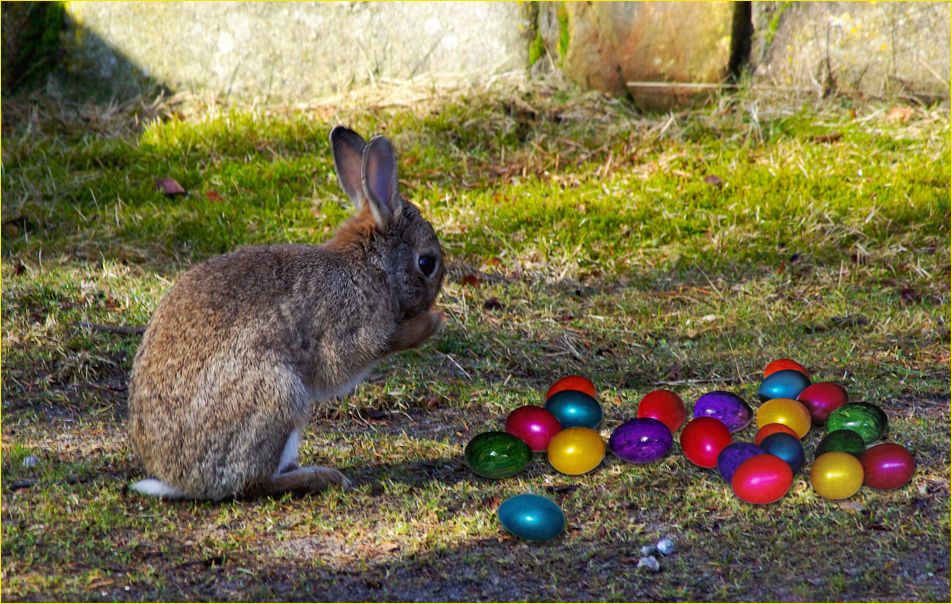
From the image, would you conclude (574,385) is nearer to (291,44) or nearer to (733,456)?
(733,456)

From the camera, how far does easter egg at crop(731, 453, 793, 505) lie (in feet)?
12.6

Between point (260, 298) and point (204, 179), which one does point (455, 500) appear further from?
point (204, 179)

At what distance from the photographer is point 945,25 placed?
771 centimetres

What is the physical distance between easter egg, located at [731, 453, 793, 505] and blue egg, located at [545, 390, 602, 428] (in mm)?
771

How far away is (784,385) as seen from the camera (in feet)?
15.4

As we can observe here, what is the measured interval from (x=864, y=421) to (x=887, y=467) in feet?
1.27

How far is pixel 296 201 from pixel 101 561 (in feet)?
12.8

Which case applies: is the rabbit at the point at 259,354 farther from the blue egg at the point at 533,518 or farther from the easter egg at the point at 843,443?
the easter egg at the point at 843,443

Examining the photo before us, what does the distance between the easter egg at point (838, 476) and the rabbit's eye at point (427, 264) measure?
168 cm

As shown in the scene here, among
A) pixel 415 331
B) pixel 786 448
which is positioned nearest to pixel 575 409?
pixel 415 331

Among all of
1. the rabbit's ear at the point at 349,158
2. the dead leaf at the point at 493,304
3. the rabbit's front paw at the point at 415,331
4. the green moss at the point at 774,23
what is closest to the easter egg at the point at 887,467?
the rabbit's front paw at the point at 415,331

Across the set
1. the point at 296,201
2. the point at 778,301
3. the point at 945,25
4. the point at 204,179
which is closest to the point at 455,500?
the point at 778,301

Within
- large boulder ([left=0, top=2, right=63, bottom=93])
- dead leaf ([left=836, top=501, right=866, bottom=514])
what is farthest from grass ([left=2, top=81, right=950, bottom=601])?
large boulder ([left=0, top=2, right=63, bottom=93])

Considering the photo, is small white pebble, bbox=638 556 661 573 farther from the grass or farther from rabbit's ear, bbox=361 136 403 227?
rabbit's ear, bbox=361 136 403 227
